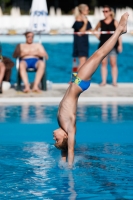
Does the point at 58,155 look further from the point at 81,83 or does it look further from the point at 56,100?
the point at 56,100

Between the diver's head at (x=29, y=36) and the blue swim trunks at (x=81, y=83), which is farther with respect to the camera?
the diver's head at (x=29, y=36)

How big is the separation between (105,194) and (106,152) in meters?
2.17

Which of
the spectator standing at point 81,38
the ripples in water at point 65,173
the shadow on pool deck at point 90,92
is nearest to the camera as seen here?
the ripples in water at point 65,173

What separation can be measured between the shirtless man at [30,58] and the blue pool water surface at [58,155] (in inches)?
41.9

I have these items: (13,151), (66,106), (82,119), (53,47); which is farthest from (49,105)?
(53,47)

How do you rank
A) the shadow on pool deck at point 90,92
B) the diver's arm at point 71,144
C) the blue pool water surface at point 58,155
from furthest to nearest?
1. the shadow on pool deck at point 90,92
2. the diver's arm at point 71,144
3. the blue pool water surface at point 58,155

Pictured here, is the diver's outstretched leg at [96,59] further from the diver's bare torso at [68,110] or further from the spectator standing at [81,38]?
the spectator standing at [81,38]

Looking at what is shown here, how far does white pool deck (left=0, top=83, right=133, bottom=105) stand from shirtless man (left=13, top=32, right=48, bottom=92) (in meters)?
0.28

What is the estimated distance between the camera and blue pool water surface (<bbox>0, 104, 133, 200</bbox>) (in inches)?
266

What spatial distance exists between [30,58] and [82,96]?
1.27 m

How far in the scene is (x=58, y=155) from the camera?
27.8ft

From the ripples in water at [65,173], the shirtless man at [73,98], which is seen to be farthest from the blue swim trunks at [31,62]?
the shirtless man at [73,98]

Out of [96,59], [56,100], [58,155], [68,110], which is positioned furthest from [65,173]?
[56,100]

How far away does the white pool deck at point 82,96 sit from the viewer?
12.5 metres
